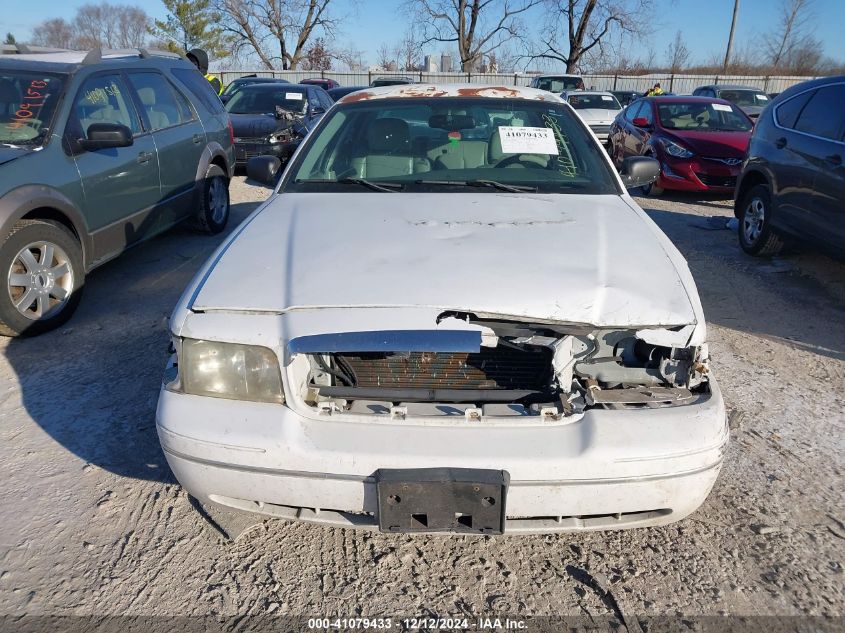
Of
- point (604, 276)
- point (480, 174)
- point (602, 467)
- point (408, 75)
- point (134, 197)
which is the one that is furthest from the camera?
point (408, 75)

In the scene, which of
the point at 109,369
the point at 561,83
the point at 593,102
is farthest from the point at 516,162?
the point at 561,83

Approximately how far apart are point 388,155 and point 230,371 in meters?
1.82

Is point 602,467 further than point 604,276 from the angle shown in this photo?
No

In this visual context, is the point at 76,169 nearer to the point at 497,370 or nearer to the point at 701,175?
the point at 497,370

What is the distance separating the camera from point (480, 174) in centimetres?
336

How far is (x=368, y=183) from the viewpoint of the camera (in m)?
3.26

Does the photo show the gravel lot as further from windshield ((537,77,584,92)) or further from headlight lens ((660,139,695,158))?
windshield ((537,77,584,92))

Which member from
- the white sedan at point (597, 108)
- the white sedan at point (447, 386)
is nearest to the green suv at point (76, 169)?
the white sedan at point (447, 386)

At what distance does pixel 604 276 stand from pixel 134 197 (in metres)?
4.12

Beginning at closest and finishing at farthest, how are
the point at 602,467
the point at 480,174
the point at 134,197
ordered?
1. the point at 602,467
2. the point at 480,174
3. the point at 134,197

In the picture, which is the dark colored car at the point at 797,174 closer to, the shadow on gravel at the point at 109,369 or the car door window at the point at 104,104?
the shadow on gravel at the point at 109,369

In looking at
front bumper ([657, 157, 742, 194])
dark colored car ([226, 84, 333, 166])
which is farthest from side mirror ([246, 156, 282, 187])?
front bumper ([657, 157, 742, 194])

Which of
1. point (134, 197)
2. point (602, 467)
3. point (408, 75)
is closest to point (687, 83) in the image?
point (408, 75)

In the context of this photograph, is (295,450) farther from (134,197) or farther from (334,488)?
(134,197)
